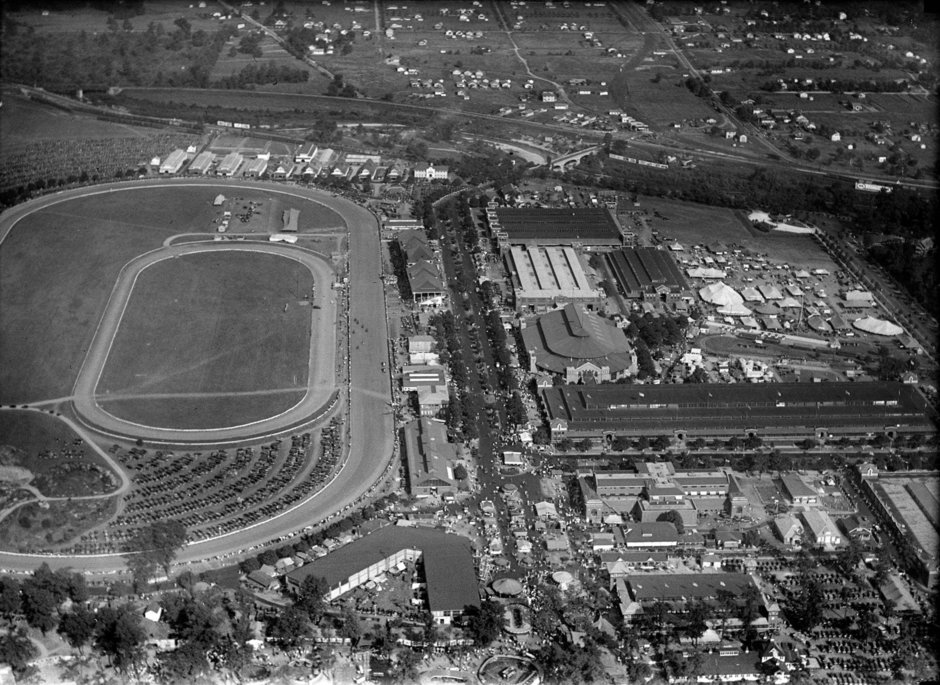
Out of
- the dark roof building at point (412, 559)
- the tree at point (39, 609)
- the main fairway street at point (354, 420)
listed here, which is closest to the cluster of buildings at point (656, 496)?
the dark roof building at point (412, 559)

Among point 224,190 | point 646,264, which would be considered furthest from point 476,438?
point 224,190

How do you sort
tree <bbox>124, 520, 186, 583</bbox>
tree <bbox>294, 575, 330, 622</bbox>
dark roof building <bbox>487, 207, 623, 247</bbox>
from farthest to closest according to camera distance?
dark roof building <bbox>487, 207, 623, 247</bbox>
tree <bbox>124, 520, 186, 583</bbox>
tree <bbox>294, 575, 330, 622</bbox>

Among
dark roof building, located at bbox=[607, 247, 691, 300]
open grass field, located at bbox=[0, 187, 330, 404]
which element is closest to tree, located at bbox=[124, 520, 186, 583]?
open grass field, located at bbox=[0, 187, 330, 404]

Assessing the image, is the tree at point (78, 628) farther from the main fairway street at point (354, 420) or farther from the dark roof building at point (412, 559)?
the dark roof building at point (412, 559)

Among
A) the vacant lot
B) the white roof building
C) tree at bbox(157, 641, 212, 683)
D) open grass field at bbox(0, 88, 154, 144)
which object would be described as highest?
tree at bbox(157, 641, 212, 683)

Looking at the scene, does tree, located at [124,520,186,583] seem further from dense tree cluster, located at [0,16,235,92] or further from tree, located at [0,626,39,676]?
dense tree cluster, located at [0,16,235,92]

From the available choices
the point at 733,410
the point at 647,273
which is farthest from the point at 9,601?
the point at 647,273
